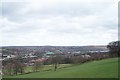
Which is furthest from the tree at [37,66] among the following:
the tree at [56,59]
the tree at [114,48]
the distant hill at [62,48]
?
the tree at [114,48]

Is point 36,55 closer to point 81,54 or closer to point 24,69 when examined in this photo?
point 24,69

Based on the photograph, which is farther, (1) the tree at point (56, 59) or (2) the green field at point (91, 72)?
(1) the tree at point (56, 59)

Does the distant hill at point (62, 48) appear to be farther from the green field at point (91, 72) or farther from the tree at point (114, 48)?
the green field at point (91, 72)

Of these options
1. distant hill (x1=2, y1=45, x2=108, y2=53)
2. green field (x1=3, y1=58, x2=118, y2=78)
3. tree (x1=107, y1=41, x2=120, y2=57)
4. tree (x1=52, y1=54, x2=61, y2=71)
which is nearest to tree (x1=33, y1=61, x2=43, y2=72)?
tree (x1=52, y1=54, x2=61, y2=71)

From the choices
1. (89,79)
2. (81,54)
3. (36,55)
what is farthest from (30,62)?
(89,79)

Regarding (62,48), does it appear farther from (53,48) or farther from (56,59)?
(56,59)

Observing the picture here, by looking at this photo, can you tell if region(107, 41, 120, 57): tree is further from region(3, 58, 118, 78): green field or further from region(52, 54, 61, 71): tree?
region(52, 54, 61, 71): tree

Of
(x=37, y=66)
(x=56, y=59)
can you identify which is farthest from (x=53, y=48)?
(x=37, y=66)

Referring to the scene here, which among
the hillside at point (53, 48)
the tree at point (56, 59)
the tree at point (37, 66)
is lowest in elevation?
the tree at point (37, 66)
